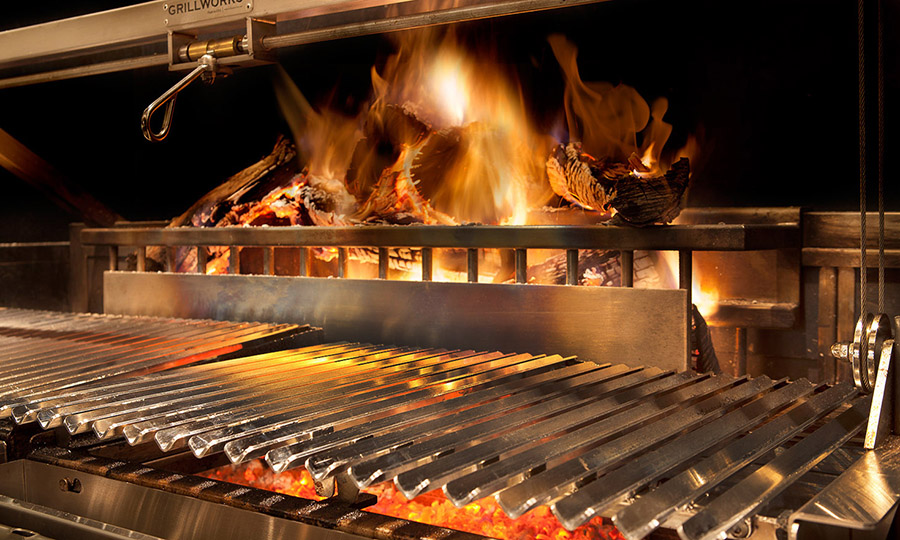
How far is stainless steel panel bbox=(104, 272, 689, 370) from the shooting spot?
1611 millimetres

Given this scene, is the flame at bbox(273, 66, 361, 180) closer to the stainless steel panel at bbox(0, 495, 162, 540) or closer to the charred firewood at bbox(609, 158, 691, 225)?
the charred firewood at bbox(609, 158, 691, 225)

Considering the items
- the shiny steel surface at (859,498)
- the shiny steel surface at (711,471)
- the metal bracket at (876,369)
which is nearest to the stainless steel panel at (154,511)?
the shiny steel surface at (711,471)

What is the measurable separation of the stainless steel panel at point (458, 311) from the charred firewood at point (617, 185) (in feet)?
0.54

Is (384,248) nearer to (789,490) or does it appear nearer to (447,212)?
(447,212)

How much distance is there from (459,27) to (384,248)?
0.90m

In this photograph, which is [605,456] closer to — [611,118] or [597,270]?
[597,270]

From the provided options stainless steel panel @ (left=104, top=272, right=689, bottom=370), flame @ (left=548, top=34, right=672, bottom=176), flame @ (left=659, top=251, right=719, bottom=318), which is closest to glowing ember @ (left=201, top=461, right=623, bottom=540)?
stainless steel panel @ (left=104, top=272, right=689, bottom=370)

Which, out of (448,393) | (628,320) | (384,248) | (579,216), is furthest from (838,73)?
(448,393)

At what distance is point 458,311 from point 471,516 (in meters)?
0.66

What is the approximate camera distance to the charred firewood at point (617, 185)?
162cm

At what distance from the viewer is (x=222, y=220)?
107 inches

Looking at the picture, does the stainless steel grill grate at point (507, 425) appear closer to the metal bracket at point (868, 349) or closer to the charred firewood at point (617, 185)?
the metal bracket at point (868, 349)

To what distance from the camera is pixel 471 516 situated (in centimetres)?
125

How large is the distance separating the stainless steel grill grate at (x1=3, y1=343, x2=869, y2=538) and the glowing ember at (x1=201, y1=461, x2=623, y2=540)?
15 cm
